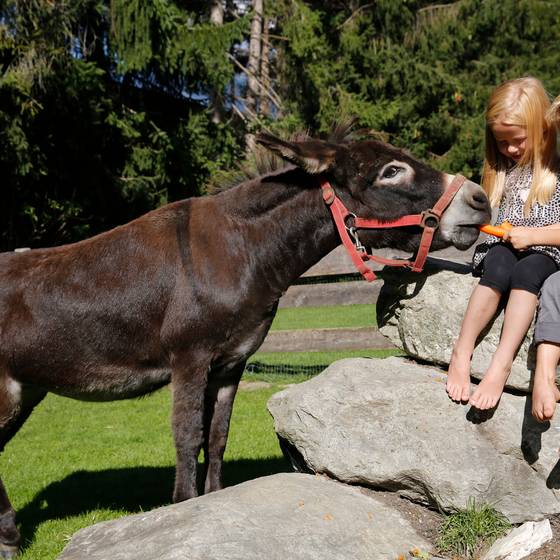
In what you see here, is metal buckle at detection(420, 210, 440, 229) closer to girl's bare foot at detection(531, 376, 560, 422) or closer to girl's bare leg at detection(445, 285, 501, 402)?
girl's bare leg at detection(445, 285, 501, 402)

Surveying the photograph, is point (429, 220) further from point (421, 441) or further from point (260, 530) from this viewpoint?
point (260, 530)

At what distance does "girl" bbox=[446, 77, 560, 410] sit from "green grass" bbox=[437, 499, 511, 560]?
610 millimetres

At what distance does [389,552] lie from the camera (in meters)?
3.55

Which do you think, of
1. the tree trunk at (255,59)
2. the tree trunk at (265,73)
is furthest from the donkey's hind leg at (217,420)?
the tree trunk at (265,73)

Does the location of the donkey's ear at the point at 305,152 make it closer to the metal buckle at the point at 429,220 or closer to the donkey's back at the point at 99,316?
the metal buckle at the point at 429,220

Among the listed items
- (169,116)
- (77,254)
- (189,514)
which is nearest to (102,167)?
(169,116)

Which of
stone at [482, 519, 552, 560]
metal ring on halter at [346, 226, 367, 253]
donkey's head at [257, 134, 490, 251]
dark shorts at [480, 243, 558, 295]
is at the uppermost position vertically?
donkey's head at [257, 134, 490, 251]

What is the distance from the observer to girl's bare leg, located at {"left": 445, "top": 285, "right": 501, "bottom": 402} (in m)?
3.86

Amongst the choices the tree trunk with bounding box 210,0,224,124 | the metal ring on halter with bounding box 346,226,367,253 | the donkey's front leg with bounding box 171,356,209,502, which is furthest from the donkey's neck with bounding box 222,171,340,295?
the tree trunk with bounding box 210,0,224,124

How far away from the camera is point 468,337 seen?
3951mm

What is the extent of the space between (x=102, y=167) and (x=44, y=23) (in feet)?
13.9

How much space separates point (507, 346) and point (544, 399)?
34 cm

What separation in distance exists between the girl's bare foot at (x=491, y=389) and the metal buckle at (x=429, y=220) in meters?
0.90

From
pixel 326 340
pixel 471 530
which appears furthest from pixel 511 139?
pixel 326 340
